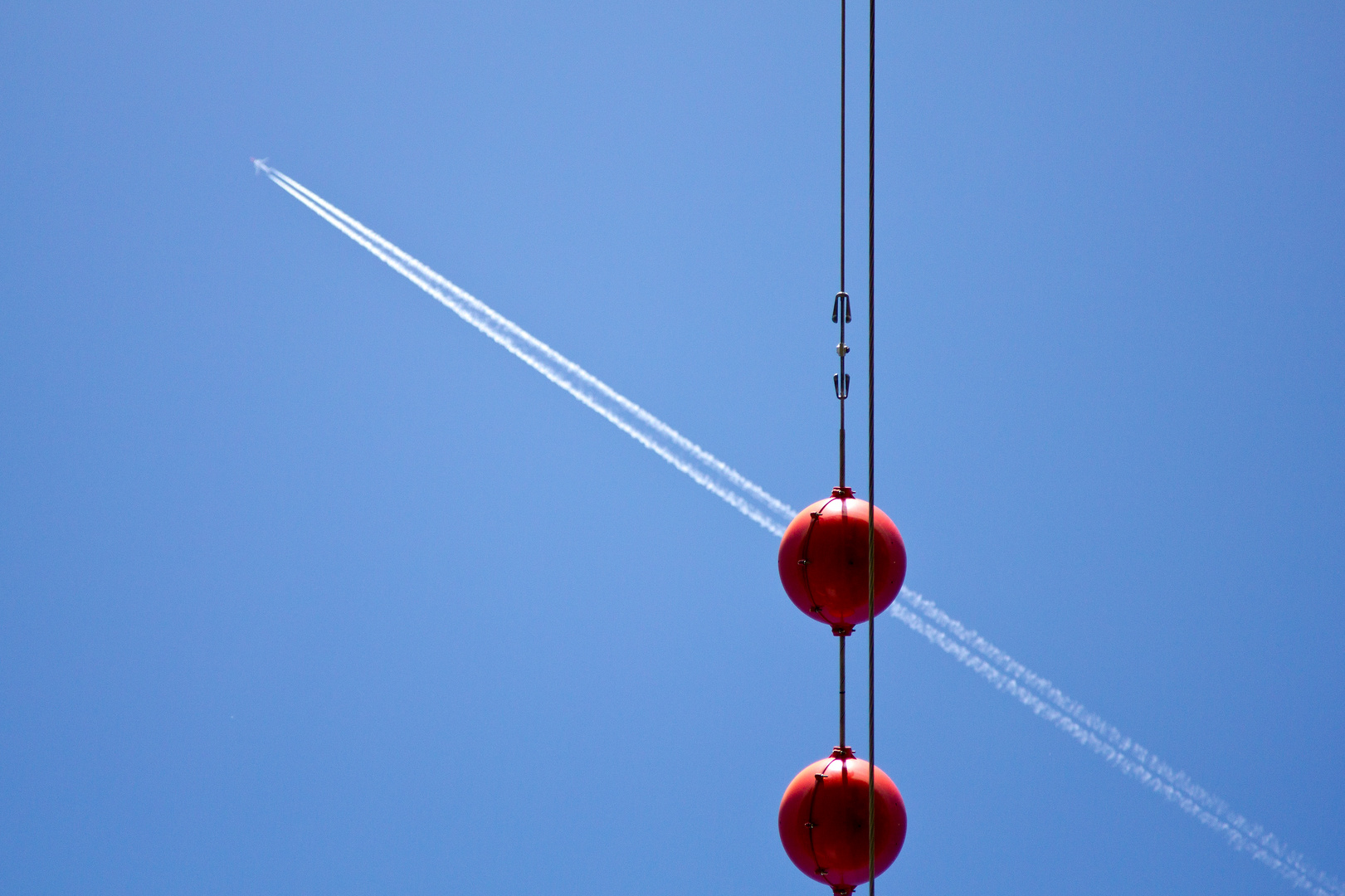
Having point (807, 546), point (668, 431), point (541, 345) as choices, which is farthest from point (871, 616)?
point (541, 345)

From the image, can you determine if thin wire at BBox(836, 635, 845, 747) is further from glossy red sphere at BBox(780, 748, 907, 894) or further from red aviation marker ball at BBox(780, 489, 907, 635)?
glossy red sphere at BBox(780, 748, 907, 894)

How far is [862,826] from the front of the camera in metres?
9.78

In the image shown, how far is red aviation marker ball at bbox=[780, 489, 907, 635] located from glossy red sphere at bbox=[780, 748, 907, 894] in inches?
44.8

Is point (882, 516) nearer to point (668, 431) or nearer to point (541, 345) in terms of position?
point (668, 431)

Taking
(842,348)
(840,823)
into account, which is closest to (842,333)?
(842,348)

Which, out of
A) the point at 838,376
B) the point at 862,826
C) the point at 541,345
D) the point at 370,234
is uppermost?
the point at 370,234

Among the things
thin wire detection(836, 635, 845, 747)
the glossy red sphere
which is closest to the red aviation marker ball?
thin wire detection(836, 635, 845, 747)

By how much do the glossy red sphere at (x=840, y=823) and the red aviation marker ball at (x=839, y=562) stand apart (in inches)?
44.8

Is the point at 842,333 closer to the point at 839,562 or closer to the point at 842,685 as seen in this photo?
the point at 839,562

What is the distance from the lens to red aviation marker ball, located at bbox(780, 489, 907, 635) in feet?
30.9

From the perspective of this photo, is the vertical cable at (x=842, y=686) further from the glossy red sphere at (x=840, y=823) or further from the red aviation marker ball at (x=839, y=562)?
the glossy red sphere at (x=840, y=823)

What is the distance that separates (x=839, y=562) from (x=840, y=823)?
197 centimetres

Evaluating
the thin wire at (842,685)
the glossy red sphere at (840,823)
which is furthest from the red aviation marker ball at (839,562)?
the glossy red sphere at (840,823)

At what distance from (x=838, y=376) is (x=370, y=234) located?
2328 centimetres
